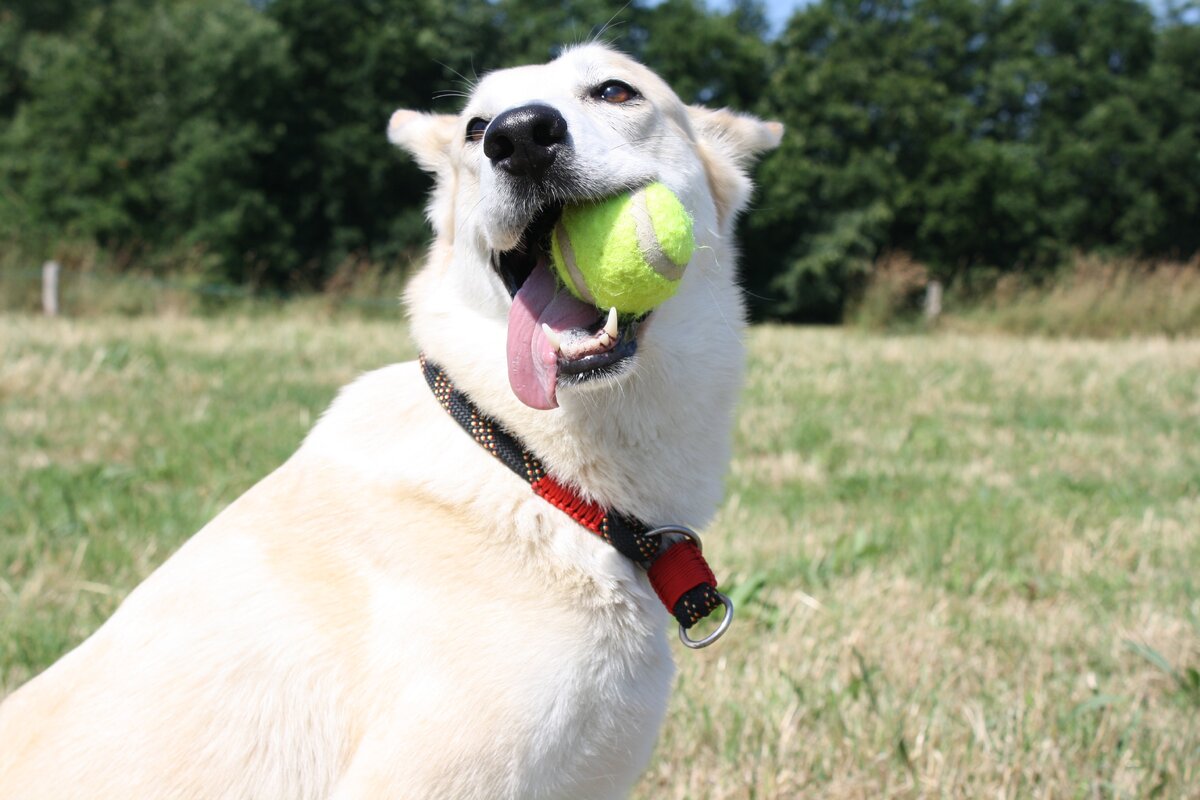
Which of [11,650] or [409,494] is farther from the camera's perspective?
[11,650]

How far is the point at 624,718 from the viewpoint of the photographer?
68.6 inches

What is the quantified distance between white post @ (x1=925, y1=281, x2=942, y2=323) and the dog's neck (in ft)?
46.5

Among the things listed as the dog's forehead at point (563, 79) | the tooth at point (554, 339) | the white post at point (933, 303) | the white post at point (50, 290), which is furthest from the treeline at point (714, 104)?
the tooth at point (554, 339)

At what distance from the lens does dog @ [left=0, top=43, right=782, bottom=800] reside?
5.33 feet

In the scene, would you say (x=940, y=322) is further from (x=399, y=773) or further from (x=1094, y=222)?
(x=1094, y=222)

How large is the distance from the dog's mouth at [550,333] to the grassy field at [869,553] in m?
1.14

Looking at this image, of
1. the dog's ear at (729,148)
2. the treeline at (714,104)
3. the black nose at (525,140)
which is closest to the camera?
the black nose at (525,140)

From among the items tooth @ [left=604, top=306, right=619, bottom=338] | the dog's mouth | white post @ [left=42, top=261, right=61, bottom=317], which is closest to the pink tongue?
the dog's mouth

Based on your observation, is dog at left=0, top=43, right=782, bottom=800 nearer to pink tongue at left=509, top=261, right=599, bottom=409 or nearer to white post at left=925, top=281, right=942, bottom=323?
pink tongue at left=509, top=261, right=599, bottom=409

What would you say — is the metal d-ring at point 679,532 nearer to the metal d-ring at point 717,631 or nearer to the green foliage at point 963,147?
the metal d-ring at point 717,631

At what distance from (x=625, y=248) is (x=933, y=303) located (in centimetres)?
1559

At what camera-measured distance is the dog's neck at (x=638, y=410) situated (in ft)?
6.43

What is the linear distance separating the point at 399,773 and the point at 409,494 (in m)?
0.51

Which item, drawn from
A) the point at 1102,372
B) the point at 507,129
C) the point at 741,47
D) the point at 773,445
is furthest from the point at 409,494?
the point at 741,47
